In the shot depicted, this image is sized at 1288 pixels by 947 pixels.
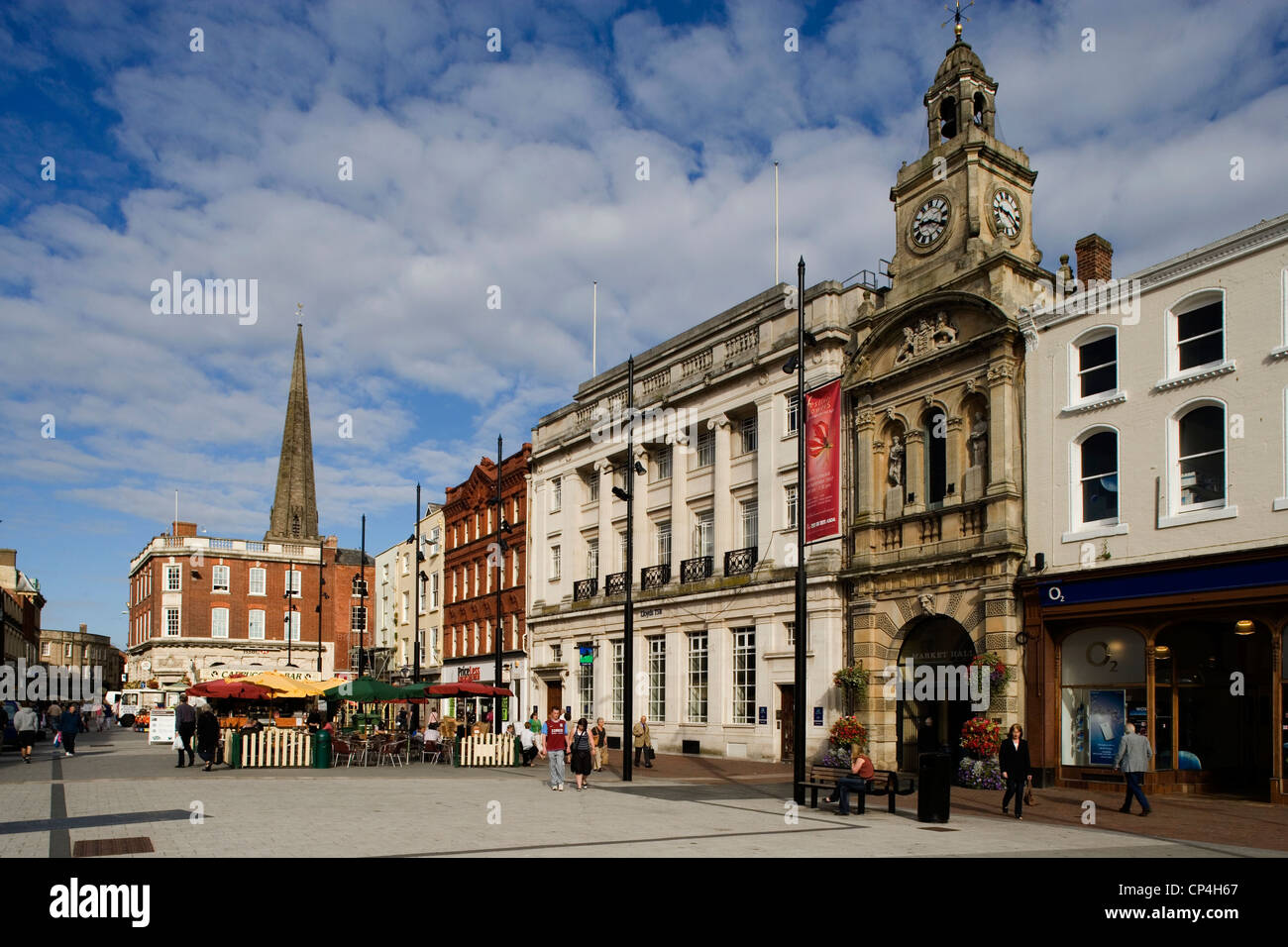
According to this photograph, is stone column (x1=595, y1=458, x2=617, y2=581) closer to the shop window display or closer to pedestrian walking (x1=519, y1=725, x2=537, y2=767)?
pedestrian walking (x1=519, y1=725, x2=537, y2=767)

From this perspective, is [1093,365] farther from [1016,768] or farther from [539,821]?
[539,821]

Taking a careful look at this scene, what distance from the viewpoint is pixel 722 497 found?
122 feet

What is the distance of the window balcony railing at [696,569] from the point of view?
37.6 meters

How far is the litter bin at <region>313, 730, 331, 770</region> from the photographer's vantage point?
2881cm

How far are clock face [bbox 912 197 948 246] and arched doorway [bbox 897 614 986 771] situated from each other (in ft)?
33.4

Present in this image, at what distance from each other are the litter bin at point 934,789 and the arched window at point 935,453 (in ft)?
37.0

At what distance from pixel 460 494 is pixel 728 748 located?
27.4 m

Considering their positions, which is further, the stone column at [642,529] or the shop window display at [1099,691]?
the stone column at [642,529]

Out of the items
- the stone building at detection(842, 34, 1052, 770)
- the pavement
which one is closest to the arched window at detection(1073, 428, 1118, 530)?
the stone building at detection(842, 34, 1052, 770)

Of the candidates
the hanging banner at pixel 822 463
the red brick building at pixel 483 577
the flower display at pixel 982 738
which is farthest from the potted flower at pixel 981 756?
the red brick building at pixel 483 577

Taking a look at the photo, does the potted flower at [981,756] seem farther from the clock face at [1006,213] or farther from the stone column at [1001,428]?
the clock face at [1006,213]

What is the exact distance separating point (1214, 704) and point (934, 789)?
8958 mm
